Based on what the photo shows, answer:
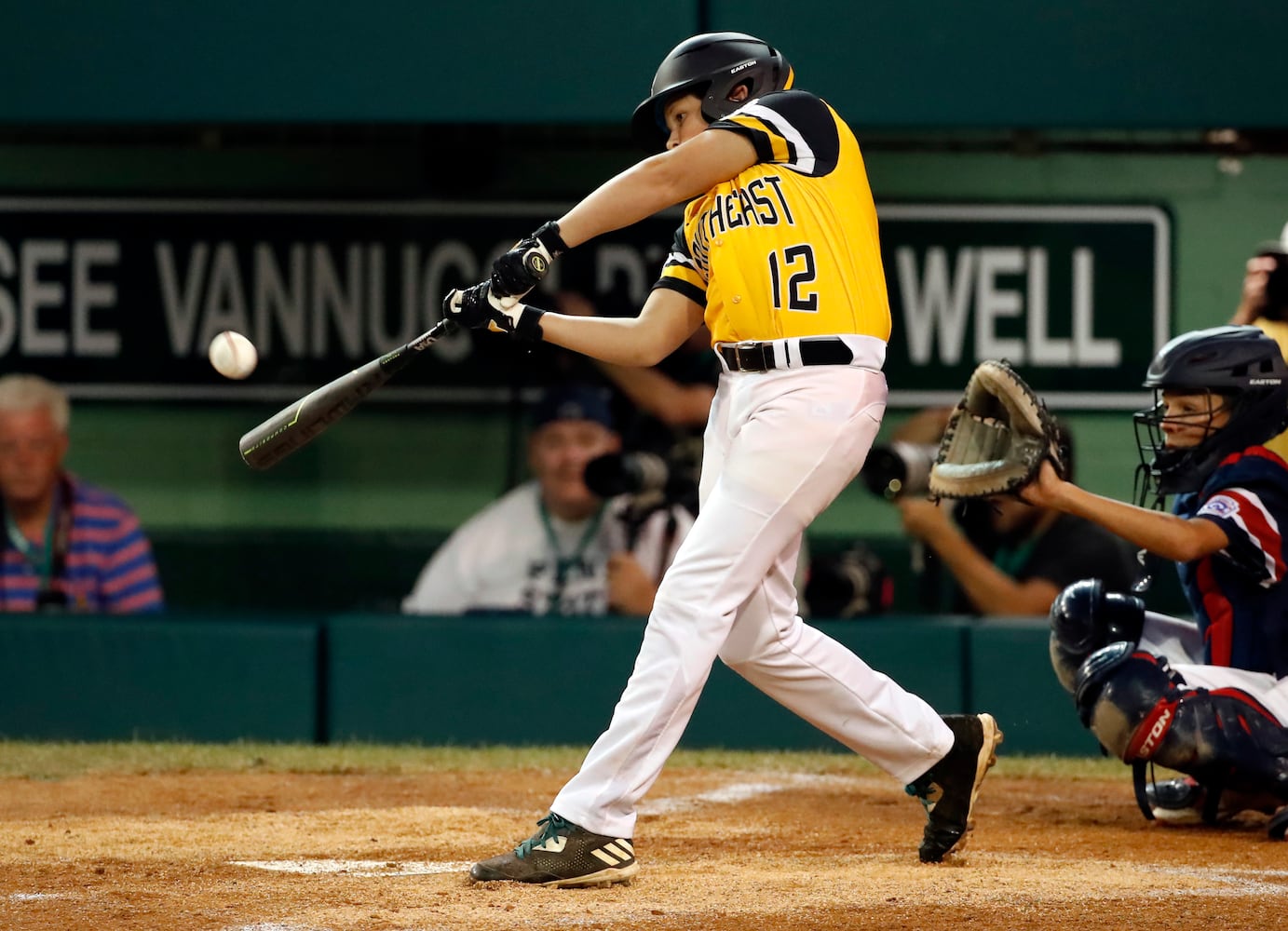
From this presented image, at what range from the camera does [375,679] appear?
546cm

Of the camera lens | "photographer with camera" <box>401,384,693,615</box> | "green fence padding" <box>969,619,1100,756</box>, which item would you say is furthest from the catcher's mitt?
"photographer with camera" <box>401,384,693,615</box>

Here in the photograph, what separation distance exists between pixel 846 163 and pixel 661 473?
2124 mm

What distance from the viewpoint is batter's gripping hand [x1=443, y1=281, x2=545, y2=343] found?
11.0ft

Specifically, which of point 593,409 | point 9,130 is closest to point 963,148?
point 593,409

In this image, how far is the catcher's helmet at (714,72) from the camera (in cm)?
349

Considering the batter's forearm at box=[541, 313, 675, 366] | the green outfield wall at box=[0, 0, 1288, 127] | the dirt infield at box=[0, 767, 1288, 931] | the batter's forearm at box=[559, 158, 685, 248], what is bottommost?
the dirt infield at box=[0, 767, 1288, 931]

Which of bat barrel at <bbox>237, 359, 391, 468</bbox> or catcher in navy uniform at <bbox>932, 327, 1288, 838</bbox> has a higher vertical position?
bat barrel at <bbox>237, 359, 391, 468</bbox>

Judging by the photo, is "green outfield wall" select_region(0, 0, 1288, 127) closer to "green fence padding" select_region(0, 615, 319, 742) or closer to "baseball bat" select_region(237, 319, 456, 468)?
"green fence padding" select_region(0, 615, 319, 742)

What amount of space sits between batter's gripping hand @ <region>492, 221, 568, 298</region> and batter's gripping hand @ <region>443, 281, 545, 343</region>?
6 cm

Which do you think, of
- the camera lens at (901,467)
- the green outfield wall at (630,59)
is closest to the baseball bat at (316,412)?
the camera lens at (901,467)

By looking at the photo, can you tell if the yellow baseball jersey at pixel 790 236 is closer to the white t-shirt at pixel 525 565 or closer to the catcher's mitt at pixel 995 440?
the catcher's mitt at pixel 995 440

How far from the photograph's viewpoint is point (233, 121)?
5473mm

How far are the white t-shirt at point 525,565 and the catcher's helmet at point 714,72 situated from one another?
7.68 feet

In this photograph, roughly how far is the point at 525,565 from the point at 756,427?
2662 millimetres
